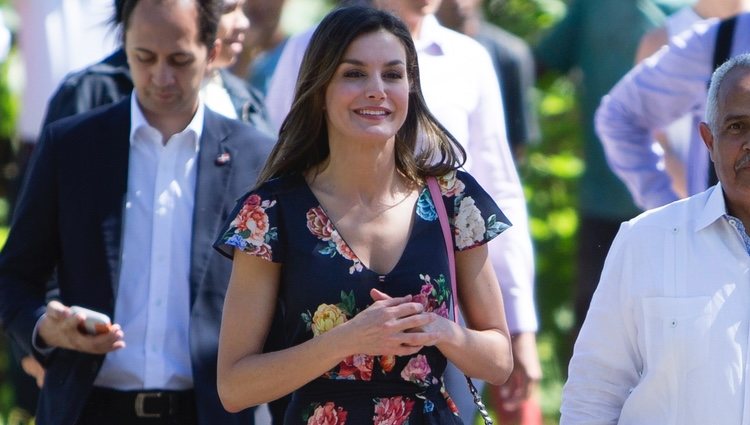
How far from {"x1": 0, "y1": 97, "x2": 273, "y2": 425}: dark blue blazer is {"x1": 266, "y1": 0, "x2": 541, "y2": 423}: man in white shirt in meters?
0.83

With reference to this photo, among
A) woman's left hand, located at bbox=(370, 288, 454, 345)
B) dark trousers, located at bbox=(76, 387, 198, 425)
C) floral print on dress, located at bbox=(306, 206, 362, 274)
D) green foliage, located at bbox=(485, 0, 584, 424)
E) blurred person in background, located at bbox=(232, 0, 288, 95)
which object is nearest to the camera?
woman's left hand, located at bbox=(370, 288, 454, 345)

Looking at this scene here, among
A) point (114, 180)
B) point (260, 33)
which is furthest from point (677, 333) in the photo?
point (260, 33)

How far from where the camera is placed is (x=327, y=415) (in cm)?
412

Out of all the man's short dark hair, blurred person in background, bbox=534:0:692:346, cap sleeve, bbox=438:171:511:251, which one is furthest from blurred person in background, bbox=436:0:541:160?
cap sleeve, bbox=438:171:511:251

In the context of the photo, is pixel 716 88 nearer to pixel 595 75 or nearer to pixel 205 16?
pixel 205 16

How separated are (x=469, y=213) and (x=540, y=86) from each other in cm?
540

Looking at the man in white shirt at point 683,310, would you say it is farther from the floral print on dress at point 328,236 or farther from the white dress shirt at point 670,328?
the floral print on dress at point 328,236

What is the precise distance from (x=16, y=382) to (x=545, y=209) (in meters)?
3.08

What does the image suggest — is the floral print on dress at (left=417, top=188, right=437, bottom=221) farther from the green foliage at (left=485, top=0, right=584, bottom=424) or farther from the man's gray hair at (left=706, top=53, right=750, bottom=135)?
the green foliage at (left=485, top=0, right=584, bottom=424)

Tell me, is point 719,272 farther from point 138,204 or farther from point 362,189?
point 138,204

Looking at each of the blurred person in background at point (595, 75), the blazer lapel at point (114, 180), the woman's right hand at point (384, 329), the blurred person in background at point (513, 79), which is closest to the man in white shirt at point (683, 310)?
the woman's right hand at point (384, 329)

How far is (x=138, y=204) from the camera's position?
4.98m

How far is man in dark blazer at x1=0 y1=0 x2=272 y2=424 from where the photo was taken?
191 inches

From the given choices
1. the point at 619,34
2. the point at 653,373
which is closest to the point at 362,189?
the point at 653,373
